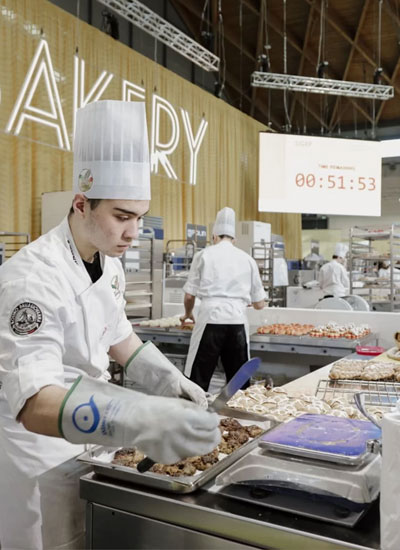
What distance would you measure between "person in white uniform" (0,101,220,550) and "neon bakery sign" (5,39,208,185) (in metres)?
5.20

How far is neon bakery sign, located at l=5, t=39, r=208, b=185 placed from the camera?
6438 millimetres

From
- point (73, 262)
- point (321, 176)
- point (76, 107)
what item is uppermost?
point (76, 107)

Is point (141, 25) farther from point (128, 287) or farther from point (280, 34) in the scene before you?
point (280, 34)

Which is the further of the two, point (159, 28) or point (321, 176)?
point (321, 176)

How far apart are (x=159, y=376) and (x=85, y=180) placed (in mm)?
617

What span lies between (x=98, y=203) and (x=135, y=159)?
190mm

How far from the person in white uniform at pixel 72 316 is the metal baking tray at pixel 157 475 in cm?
16

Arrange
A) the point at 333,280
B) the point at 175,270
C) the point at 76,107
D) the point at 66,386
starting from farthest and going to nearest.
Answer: the point at 333,280 → the point at 175,270 → the point at 76,107 → the point at 66,386

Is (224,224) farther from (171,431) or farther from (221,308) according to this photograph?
(171,431)

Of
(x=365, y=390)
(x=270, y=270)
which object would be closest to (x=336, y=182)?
(x=270, y=270)

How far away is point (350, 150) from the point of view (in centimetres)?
846

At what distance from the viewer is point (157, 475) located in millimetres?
1264

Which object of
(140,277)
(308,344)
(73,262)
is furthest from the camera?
(140,277)

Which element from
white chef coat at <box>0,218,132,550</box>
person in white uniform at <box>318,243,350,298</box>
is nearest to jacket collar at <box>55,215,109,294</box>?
white chef coat at <box>0,218,132,550</box>
